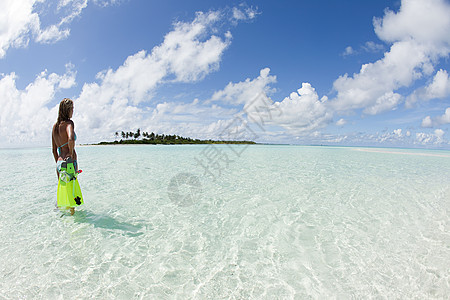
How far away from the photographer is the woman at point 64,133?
15.0 ft

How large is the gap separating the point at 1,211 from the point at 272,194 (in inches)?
326

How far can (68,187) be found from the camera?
480cm

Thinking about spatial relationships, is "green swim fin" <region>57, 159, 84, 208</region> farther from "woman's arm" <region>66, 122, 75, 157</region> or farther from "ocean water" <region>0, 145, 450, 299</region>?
"ocean water" <region>0, 145, 450, 299</region>

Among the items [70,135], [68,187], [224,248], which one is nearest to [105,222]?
[68,187]

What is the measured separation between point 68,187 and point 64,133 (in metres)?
1.25

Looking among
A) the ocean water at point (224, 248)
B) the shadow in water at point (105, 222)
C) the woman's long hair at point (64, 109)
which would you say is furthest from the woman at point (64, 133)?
the ocean water at point (224, 248)

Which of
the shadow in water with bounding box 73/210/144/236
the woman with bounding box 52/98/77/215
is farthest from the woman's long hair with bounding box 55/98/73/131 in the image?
the shadow in water with bounding box 73/210/144/236

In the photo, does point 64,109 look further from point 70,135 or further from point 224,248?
point 224,248

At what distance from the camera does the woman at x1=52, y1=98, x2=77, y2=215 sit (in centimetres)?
459

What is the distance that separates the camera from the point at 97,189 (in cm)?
842

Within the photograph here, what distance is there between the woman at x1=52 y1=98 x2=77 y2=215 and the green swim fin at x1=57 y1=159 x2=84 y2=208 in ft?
0.47

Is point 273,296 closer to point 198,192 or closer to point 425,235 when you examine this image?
point 425,235

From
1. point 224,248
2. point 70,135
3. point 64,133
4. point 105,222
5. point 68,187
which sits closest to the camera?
point 224,248

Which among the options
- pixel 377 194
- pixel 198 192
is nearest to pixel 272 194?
pixel 198 192
